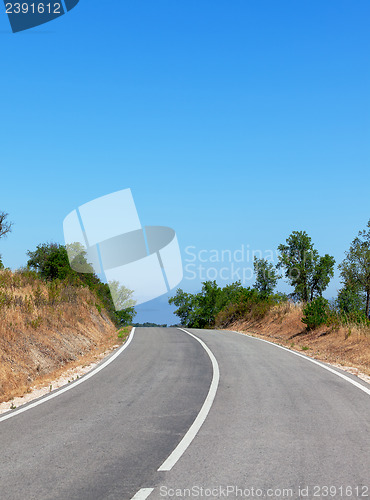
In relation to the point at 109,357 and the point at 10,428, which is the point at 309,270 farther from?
the point at 10,428

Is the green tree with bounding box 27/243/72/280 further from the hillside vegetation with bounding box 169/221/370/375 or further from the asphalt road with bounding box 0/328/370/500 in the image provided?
the asphalt road with bounding box 0/328/370/500

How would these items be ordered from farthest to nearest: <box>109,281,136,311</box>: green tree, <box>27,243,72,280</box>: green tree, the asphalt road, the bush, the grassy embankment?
<box>109,281,136,311</box>: green tree
<box>27,243,72,280</box>: green tree
the bush
the grassy embankment
the asphalt road

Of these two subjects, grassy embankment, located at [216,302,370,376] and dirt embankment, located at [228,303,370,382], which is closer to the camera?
dirt embankment, located at [228,303,370,382]

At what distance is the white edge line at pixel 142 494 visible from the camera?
4.43 metres

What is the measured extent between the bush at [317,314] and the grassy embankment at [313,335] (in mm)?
277

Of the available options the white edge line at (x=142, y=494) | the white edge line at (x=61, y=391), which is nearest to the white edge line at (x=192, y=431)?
the white edge line at (x=142, y=494)

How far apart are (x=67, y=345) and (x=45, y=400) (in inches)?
233

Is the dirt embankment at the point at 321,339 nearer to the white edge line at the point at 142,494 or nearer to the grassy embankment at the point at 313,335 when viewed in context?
the grassy embankment at the point at 313,335

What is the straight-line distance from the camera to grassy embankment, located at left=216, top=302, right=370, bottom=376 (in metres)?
15.4

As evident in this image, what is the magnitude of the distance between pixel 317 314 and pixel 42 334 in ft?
46.8

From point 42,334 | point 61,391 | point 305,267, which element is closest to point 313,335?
point 42,334

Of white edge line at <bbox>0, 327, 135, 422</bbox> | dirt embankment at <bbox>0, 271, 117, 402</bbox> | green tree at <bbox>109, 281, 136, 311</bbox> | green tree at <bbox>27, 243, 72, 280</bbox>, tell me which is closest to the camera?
white edge line at <bbox>0, 327, 135, 422</bbox>

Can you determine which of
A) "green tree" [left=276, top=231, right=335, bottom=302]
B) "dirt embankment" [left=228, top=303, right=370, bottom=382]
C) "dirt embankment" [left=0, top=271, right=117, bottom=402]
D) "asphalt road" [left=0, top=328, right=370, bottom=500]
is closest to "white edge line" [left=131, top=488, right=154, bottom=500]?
"asphalt road" [left=0, top=328, right=370, bottom=500]

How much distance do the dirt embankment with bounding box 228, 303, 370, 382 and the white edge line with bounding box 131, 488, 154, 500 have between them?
8553mm
